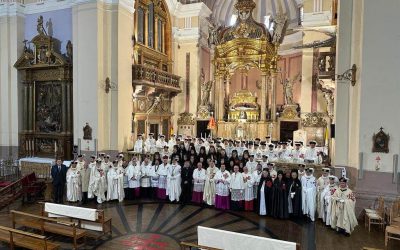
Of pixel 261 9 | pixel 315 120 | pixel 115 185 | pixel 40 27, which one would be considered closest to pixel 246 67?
pixel 315 120

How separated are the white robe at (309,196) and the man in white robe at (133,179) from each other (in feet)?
16.9

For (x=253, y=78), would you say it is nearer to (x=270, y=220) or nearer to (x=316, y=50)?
(x=316, y=50)

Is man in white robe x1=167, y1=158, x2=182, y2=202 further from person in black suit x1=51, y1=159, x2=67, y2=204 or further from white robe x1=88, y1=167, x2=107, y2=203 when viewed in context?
person in black suit x1=51, y1=159, x2=67, y2=204

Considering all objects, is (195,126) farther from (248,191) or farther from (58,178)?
(58,178)

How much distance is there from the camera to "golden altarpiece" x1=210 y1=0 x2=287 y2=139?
17.0 meters

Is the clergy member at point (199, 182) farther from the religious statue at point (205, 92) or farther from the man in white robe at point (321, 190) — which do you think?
the religious statue at point (205, 92)

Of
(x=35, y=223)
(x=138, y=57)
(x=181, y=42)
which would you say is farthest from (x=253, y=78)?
(x=35, y=223)

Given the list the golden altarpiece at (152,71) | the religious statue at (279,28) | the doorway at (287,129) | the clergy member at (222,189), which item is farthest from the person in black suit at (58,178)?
the religious statue at (279,28)

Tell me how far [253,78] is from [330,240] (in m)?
14.6

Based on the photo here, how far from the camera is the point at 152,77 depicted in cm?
1393

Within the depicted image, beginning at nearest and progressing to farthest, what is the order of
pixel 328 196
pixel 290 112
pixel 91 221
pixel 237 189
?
1. pixel 91 221
2. pixel 328 196
3. pixel 237 189
4. pixel 290 112

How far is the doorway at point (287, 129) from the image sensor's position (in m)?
16.5

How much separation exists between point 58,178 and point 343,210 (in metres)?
8.11

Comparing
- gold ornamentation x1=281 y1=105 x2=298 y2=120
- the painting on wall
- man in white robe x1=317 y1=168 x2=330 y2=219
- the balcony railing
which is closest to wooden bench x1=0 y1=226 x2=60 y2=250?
man in white robe x1=317 y1=168 x2=330 y2=219
